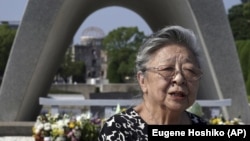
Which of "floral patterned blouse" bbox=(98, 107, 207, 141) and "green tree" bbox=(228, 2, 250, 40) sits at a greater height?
"green tree" bbox=(228, 2, 250, 40)

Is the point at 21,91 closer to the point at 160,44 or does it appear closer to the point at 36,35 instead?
the point at 36,35

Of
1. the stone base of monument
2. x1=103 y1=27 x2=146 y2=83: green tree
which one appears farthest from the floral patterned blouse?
x1=103 y1=27 x2=146 y2=83: green tree

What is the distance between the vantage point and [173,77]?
1.88 metres

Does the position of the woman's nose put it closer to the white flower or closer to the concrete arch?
the white flower

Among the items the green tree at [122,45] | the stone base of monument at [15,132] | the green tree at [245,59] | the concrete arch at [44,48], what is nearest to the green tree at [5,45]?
the green tree at [122,45]

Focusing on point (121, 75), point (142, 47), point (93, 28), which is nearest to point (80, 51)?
point (93, 28)

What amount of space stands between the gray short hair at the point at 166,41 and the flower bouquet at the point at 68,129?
157 inches

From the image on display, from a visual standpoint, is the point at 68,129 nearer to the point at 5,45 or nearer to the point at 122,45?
the point at 5,45

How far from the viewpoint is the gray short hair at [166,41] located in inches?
78.2

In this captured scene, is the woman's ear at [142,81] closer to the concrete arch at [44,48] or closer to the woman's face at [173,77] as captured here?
the woman's face at [173,77]

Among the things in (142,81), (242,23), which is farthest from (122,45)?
(142,81)

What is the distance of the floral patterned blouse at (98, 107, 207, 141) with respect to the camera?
1.89m

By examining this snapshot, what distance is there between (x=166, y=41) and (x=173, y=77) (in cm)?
16

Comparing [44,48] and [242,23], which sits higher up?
[242,23]
